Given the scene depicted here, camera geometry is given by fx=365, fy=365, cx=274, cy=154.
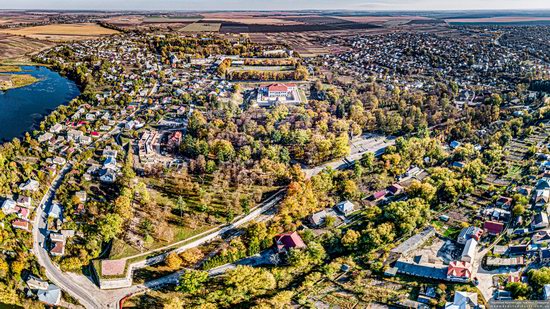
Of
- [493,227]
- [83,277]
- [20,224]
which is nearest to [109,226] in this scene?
[83,277]

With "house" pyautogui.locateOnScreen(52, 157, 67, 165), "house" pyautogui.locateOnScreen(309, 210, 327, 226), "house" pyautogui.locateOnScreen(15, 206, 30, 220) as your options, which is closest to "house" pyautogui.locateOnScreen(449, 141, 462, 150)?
"house" pyautogui.locateOnScreen(309, 210, 327, 226)

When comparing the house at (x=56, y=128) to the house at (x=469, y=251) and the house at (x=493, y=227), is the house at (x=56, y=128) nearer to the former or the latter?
the house at (x=469, y=251)

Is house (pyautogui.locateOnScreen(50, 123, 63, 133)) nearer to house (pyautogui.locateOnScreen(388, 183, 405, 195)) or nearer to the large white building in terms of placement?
the large white building

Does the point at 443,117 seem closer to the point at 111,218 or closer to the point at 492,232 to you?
the point at 492,232

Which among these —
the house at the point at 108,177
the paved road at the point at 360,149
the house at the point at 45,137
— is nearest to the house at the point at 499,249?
the paved road at the point at 360,149

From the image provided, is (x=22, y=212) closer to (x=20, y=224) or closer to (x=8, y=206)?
(x=8, y=206)
